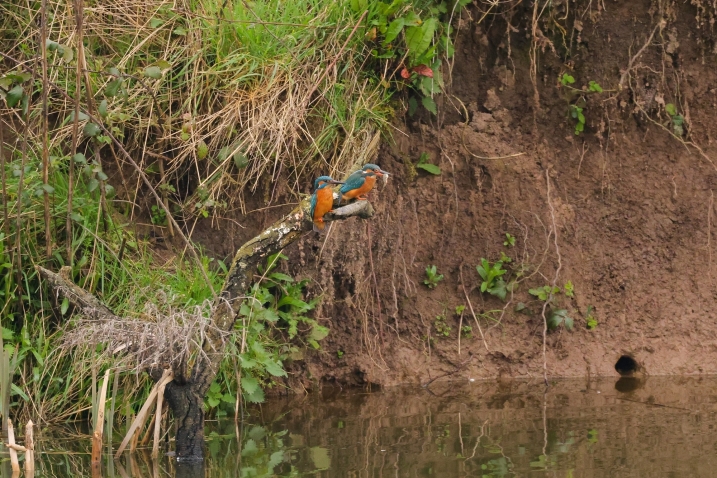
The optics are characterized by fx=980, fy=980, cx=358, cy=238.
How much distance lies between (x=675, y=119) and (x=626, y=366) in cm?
179

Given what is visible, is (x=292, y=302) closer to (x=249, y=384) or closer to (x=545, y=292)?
(x=249, y=384)

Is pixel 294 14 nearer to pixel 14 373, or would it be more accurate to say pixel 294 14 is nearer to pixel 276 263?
pixel 276 263

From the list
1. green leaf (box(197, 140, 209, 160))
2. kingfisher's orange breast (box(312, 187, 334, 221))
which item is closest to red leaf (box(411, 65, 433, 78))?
green leaf (box(197, 140, 209, 160))

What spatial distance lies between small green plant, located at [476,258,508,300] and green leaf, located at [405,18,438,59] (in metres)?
1.50

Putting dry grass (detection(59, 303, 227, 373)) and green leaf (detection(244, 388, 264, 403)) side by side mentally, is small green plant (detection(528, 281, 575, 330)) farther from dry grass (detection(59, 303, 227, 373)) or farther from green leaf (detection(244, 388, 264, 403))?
dry grass (detection(59, 303, 227, 373))

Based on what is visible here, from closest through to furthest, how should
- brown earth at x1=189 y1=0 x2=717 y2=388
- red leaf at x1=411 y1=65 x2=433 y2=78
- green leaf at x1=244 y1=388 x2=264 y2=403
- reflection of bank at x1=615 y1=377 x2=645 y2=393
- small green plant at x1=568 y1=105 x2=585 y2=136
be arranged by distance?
green leaf at x1=244 y1=388 x2=264 y2=403 → reflection of bank at x1=615 y1=377 x2=645 y2=393 → red leaf at x1=411 y1=65 x2=433 y2=78 → brown earth at x1=189 y1=0 x2=717 y2=388 → small green plant at x1=568 y1=105 x2=585 y2=136

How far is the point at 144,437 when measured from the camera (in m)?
4.95

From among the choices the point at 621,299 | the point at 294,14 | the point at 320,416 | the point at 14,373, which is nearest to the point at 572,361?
the point at 621,299

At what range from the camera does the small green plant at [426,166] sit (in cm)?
678

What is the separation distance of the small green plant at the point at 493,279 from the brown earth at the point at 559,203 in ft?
0.22

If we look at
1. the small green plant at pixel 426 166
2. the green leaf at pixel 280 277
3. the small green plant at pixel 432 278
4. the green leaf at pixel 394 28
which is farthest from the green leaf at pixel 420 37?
the green leaf at pixel 280 277

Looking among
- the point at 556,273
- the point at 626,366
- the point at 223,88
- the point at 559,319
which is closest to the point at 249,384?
the point at 223,88

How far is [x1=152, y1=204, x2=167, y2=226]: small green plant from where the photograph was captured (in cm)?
630

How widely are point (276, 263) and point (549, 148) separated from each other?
2.18 metres
